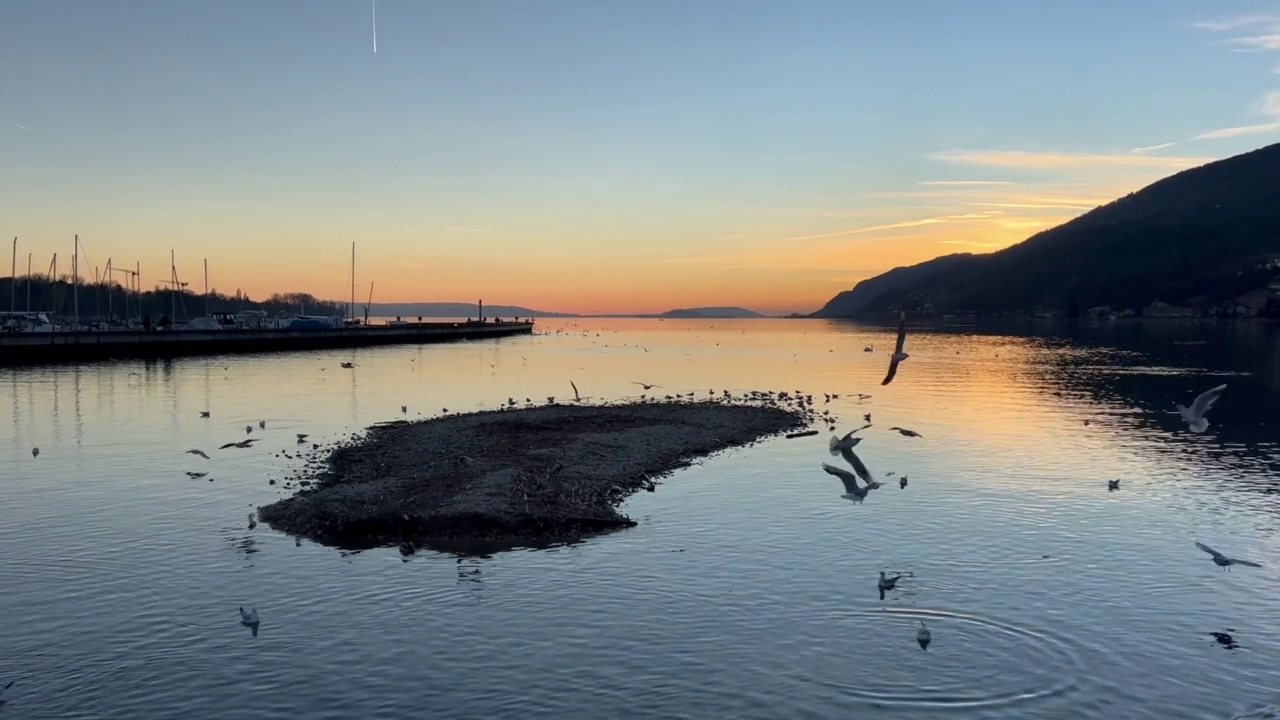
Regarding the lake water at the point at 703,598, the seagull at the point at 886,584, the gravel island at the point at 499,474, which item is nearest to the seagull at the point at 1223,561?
the lake water at the point at 703,598

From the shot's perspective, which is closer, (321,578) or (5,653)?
(5,653)

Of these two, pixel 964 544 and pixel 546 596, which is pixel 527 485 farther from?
pixel 964 544

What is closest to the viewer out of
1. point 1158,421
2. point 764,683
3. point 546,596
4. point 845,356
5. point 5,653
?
point 764,683

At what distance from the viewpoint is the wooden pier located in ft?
266

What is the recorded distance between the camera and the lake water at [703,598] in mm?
13570

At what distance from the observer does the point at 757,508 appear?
25.2 m

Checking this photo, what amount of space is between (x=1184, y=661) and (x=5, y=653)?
18562mm

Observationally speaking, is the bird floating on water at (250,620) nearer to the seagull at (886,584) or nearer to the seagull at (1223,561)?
the seagull at (886,584)

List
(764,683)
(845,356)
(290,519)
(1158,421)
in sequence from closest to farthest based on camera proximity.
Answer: (764,683) < (290,519) < (1158,421) < (845,356)

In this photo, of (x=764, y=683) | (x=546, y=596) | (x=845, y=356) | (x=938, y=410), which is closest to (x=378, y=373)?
(x=938, y=410)

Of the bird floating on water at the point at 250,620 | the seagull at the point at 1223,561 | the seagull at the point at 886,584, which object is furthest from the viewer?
the seagull at the point at 1223,561

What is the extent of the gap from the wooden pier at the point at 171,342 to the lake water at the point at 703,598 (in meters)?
53.3

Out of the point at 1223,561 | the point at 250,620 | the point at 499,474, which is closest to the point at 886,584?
the point at 1223,561

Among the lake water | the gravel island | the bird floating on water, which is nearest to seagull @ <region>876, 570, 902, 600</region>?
the lake water
